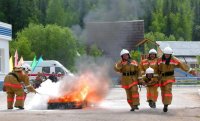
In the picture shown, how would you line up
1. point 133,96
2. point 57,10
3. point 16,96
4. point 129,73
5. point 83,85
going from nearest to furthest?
point 133,96 → point 129,73 → point 16,96 → point 83,85 → point 57,10

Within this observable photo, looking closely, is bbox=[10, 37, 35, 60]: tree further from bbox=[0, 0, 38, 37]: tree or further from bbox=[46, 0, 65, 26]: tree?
bbox=[46, 0, 65, 26]: tree

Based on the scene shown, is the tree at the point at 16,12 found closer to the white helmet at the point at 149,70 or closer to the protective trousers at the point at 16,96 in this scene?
the protective trousers at the point at 16,96

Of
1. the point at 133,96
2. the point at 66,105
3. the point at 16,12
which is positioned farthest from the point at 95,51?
the point at 16,12

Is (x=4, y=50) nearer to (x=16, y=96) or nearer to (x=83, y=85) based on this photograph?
(x=83, y=85)

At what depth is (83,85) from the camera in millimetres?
19359

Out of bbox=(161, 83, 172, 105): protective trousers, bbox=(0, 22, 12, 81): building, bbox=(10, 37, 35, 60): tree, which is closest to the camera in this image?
bbox=(161, 83, 172, 105): protective trousers

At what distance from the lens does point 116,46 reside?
21000 mm

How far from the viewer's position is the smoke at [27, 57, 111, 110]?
19203 millimetres

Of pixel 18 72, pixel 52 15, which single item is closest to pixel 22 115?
pixel 18 72

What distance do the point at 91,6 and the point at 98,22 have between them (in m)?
0.62

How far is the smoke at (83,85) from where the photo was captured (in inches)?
756

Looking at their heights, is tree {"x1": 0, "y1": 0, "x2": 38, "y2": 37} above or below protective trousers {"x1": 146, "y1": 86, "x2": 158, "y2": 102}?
above

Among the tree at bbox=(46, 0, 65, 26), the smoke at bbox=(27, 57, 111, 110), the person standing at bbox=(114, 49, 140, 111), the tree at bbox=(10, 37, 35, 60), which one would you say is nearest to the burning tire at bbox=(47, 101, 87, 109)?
the smoke at bbox=(27, 57, 111, 110)

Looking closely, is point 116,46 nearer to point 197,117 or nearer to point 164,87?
point 164,87
